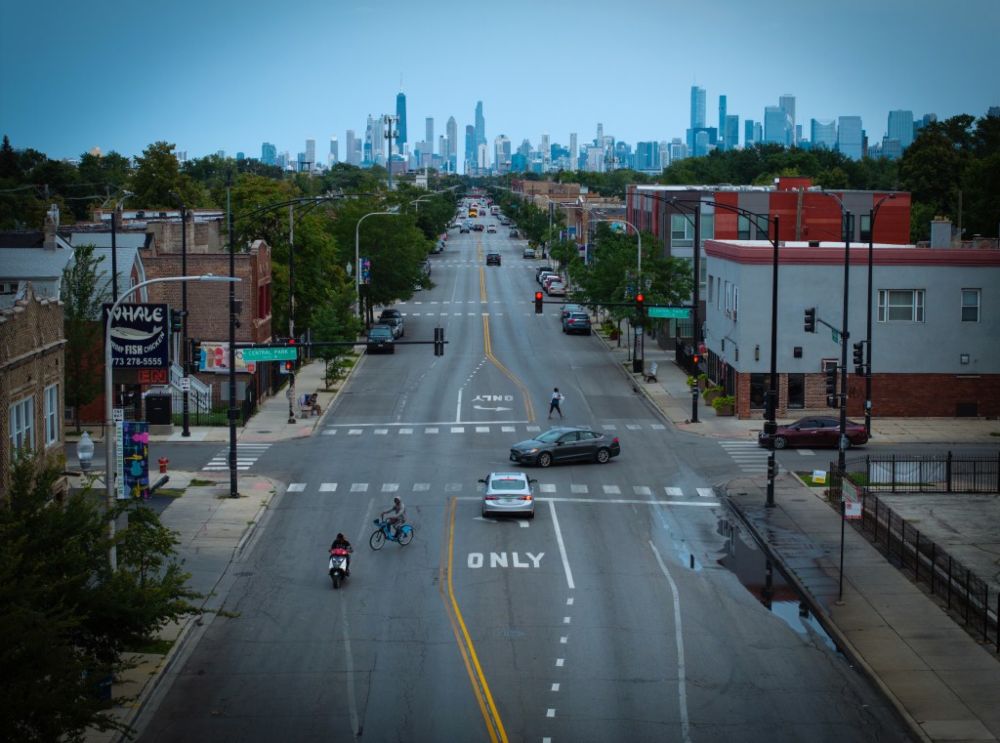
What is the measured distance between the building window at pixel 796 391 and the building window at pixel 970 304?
7.76 metres

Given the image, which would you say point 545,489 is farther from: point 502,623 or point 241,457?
point 502,623

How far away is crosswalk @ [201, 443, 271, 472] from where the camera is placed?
161 ft

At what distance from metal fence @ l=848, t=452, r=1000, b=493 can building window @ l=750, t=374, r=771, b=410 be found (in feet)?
41.8

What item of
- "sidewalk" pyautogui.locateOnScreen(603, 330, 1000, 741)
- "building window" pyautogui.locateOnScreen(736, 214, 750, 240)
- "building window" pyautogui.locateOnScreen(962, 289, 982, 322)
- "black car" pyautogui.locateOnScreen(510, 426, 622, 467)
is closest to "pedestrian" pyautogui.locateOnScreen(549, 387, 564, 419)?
"black car" pyautogui.locateOnScreen(510, 426, 622, 467)

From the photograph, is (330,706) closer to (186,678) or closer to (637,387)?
(186,678)

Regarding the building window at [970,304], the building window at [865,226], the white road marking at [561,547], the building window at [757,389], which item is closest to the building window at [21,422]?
the white road marking at [561,547]

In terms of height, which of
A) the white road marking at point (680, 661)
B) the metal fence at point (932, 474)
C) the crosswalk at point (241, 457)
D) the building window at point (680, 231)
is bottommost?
the white road marking at point (680, 661)

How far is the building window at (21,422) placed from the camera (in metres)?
31.7

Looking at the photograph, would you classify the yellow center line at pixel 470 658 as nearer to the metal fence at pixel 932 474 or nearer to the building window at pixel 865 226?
the metal fence at pixel 932 474

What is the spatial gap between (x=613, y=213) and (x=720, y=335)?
79.4 m

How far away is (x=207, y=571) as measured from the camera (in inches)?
1366

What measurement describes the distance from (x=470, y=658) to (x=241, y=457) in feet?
85.0

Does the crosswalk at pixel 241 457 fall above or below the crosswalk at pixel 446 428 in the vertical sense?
below

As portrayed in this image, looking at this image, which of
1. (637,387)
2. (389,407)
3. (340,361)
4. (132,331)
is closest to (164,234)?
(340,361)
